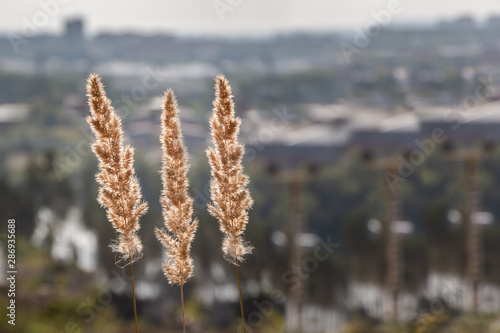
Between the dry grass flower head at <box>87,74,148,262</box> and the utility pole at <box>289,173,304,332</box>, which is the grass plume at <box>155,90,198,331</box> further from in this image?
the utility pole at <box>289,173,304,332</box>

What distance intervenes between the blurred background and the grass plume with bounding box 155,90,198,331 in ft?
0.48

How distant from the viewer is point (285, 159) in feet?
50.2

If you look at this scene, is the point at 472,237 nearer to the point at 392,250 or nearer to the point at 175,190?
the point at 392,250

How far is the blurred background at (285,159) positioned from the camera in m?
10.0

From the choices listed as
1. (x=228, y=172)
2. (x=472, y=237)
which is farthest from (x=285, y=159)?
(x=228, y=172)

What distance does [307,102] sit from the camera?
24969 mm

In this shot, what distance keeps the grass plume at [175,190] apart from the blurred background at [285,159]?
15cm

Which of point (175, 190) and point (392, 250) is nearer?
point (175, 190)

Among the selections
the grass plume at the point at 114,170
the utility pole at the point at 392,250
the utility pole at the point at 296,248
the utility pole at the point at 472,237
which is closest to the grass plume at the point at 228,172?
the grass plume at the point at 114,170

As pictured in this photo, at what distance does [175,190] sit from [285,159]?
14.2 m

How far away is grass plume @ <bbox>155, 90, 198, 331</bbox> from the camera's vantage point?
1062 mm

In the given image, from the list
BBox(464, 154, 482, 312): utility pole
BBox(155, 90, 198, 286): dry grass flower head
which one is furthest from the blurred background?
BBox(155, 90, 198, 286): dry grass flower head

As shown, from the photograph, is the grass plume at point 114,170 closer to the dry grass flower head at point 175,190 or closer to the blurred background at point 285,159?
the dry grass flower head at point 175,190

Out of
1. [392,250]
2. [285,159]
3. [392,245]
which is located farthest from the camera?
[285,159]
